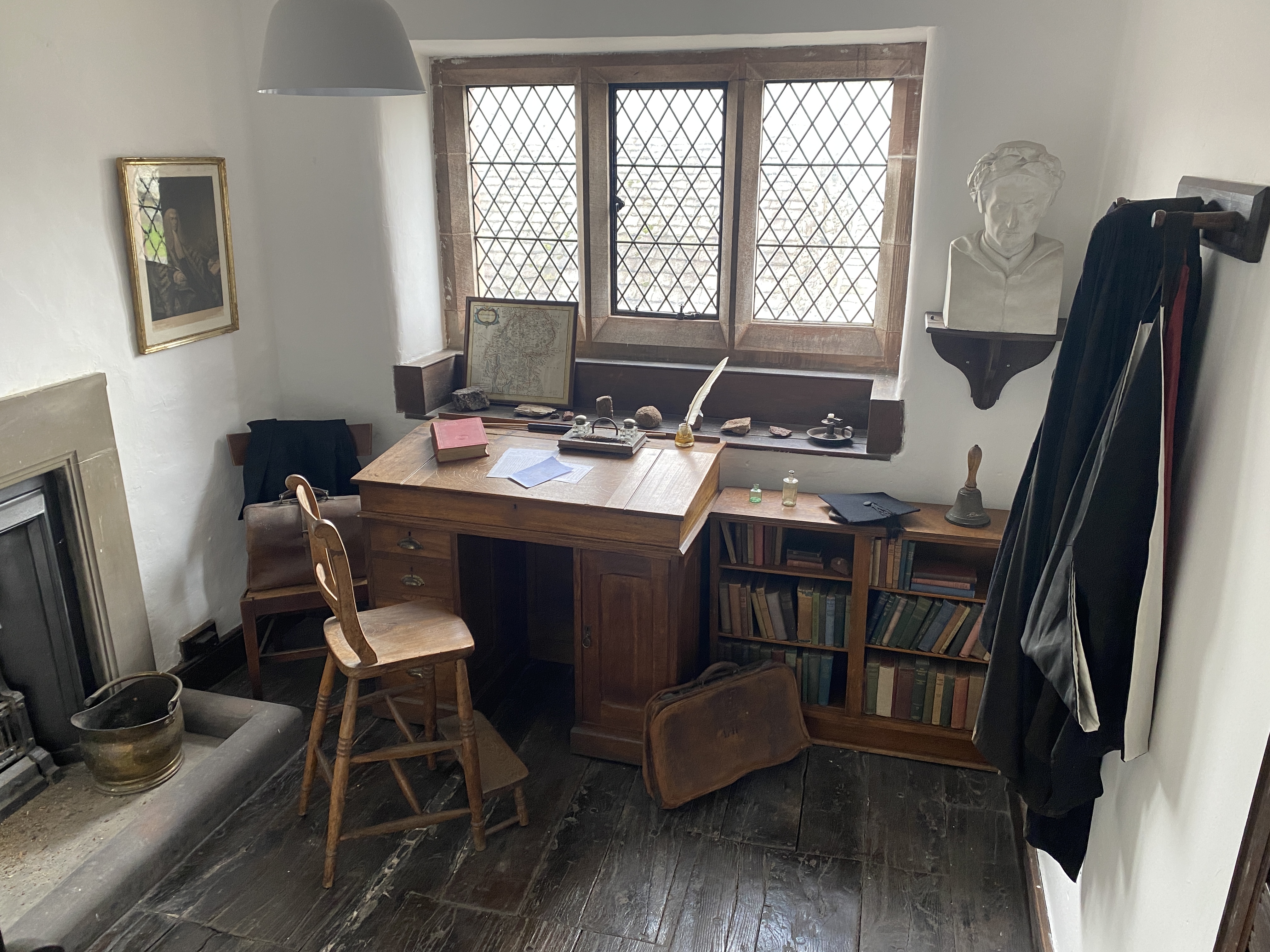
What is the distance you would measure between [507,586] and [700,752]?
107cm

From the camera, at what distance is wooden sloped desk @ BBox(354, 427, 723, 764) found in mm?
3100

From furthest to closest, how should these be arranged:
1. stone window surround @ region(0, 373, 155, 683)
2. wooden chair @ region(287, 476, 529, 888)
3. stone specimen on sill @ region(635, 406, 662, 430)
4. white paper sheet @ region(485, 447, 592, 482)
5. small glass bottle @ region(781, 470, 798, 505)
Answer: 1. stone specimen on sill @ region(635, 406, 662, 430)
2. small glass bottle @ region(781, 470, 798, 505)
3. white paper sheet @ region(485, 447, 592, 482)
4. stone window surround @ region(0, 373, 155, 683)
5. wooden chair @ region(287, 476, 529, 888)

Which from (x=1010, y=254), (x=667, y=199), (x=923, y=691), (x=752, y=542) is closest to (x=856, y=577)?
(x=752, y=542)

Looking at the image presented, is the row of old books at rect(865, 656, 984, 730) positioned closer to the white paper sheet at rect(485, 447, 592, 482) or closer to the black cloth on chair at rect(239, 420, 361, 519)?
the white paper sheet at rect(485, 447, 592, 482)

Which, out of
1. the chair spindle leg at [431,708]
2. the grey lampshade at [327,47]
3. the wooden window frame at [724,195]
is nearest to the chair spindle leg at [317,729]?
the chair spindle leg at [431,708]

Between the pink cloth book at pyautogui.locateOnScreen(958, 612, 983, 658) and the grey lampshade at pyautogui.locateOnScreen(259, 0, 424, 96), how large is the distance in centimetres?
247

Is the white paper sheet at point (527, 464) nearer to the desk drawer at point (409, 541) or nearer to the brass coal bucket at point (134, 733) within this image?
the desk drawer at point (409, 541)

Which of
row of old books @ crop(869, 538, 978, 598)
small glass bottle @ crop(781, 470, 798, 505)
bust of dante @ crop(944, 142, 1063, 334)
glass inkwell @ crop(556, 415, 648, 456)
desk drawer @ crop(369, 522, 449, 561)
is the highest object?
bust of dante @ crop(944, 142, 1063, 334)

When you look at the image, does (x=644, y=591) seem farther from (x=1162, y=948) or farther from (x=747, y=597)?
(x=1162, y=948)

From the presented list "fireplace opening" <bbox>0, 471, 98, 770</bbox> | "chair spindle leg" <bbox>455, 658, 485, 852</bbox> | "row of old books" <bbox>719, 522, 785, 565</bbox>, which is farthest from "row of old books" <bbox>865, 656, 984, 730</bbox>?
A: "fireplace opening" <bbox>0, 471, 98, 770</bbox>

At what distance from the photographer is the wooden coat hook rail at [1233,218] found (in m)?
1.49

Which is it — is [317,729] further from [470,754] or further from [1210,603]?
[1210,603]

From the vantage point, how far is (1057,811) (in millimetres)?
2008

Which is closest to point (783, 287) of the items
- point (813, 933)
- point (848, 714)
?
point (848, 714)
